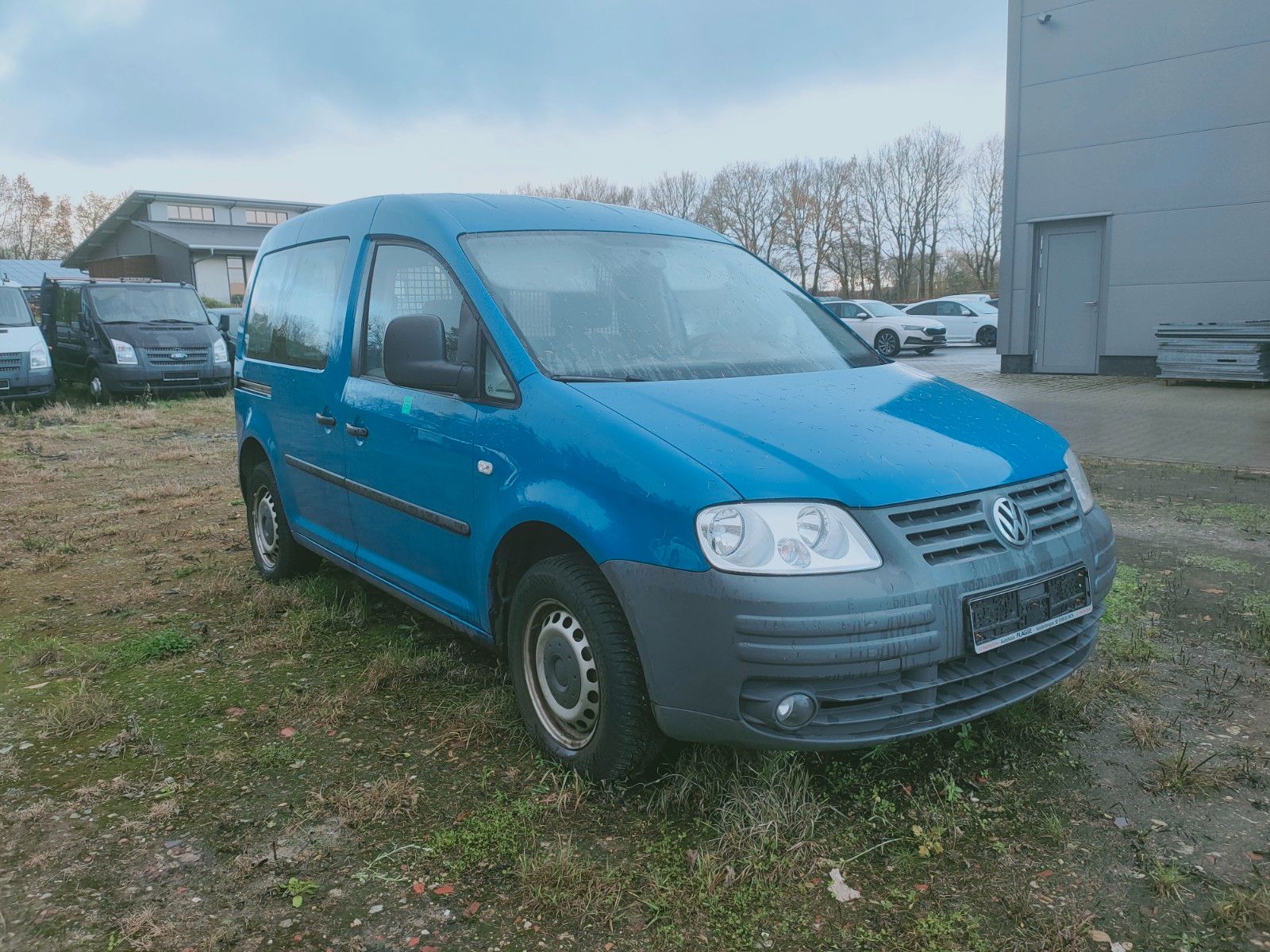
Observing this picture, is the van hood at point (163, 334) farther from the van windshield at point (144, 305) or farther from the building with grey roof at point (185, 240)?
the building with grey roof at point (185, 240)

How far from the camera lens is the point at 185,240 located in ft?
153

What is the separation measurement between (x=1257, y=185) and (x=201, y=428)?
1580 cm

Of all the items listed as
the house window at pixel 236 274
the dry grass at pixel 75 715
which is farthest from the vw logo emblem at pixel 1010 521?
the house window at pixel 236 274

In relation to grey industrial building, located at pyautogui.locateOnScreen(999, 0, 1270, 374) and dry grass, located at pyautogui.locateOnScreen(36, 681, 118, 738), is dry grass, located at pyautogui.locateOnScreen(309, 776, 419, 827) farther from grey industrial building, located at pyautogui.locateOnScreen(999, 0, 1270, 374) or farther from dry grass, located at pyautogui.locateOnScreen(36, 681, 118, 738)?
grey industrial building, located at pyautogui.locateOnScreen(999, 0, 1270, 374)

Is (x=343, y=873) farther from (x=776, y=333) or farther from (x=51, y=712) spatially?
(x=776, y=333)

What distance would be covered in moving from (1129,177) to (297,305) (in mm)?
15591

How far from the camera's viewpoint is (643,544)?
2.72 metres

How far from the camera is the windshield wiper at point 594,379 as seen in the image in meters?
3.21

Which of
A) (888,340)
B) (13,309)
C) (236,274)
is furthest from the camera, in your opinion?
(236,274)

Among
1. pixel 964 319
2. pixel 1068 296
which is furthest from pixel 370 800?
pixel 964 319

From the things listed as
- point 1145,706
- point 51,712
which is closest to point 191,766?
point 51,712

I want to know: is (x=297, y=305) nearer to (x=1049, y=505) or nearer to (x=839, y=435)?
(x=839, y=435)

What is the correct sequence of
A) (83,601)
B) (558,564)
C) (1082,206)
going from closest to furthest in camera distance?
1. (558,564)
2. (83,601)
3. (1082,206)

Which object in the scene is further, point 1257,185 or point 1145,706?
point 1257,185
